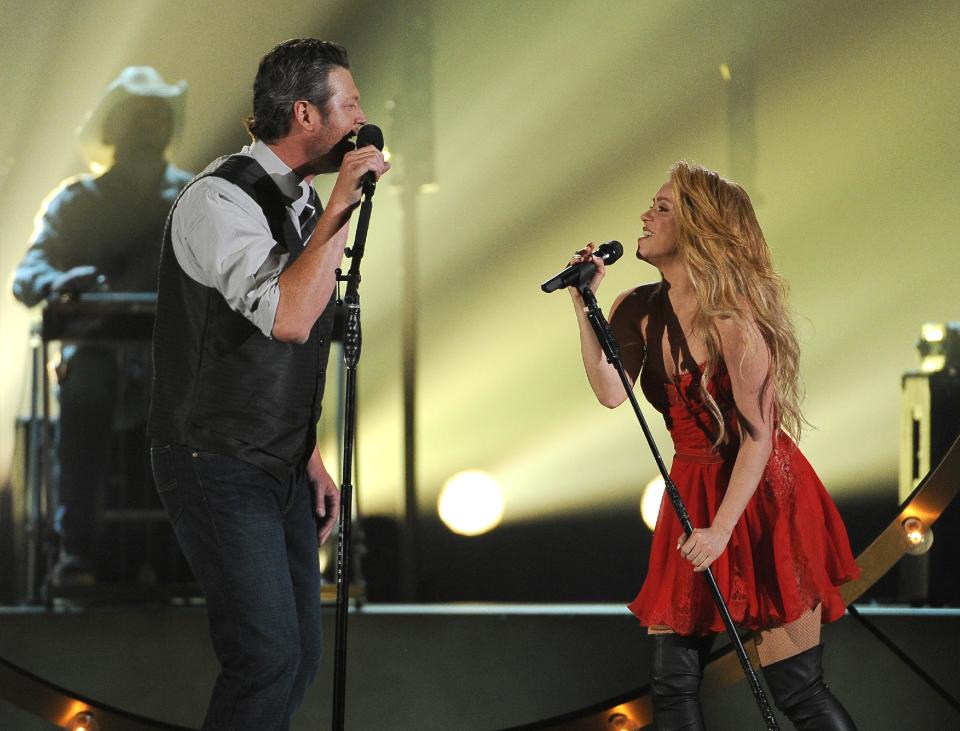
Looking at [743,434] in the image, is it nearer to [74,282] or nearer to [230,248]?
[230,248]

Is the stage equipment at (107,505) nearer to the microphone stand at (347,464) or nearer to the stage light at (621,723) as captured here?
the stage light at (621,723)

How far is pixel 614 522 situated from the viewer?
132 inches

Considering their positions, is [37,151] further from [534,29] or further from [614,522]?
[614,522]

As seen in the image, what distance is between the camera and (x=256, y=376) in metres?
1.58

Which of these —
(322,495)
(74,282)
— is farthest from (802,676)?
(74,282)

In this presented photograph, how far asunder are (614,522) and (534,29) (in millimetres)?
1400

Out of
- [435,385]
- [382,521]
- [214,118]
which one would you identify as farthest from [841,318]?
[214,118]

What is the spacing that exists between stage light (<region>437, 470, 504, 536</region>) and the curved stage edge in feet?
2.83

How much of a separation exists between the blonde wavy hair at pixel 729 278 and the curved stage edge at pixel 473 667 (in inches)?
24.3

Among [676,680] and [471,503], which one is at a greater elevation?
[471,503]

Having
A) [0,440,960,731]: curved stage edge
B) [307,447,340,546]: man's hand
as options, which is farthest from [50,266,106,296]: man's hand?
[307,447,340,546]: man's hand

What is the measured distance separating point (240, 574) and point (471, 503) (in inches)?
74.3

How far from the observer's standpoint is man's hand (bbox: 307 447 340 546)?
5.76 feet

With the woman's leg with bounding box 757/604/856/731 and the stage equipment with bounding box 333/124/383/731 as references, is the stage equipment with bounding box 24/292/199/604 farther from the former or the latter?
the woman's leg with bounding box 757/604/856/731
